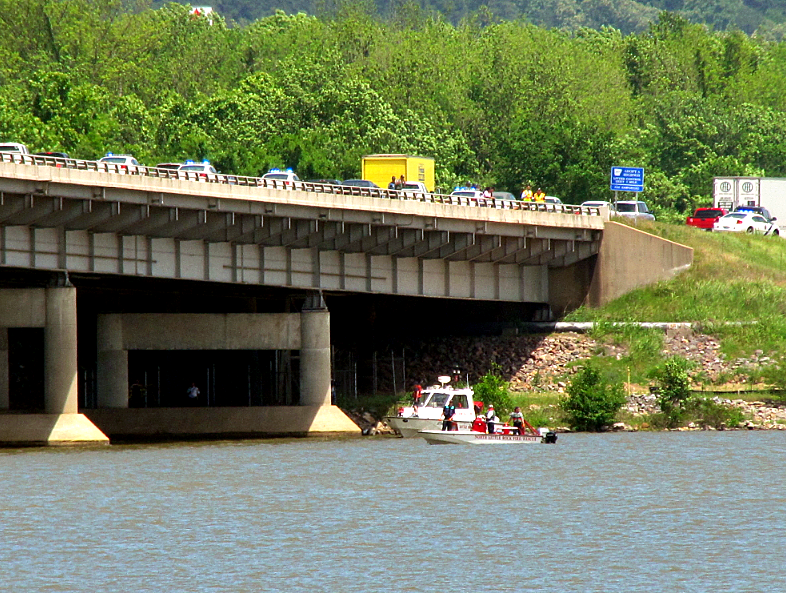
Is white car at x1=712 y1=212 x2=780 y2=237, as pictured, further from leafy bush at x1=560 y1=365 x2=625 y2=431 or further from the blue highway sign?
leafy bush at x1=560 y1=365 x2=625 y2=431

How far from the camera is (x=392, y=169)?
87.9 metres

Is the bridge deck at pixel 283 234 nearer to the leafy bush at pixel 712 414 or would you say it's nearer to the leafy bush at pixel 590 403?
the leafy bush at pixel 590 403

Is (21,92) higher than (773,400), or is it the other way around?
(21,92)

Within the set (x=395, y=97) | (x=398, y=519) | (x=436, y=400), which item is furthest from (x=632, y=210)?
(x=398, y=519)

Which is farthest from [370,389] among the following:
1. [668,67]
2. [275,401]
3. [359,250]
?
[668,67]

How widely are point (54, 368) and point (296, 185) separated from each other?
12653 mm

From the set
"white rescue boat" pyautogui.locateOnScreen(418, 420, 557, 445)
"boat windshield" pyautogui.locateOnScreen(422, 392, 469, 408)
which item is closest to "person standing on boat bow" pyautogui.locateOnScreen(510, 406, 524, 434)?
"white rescue boat" pyautogui.locateOnScreen(418, 420, 557, 445)

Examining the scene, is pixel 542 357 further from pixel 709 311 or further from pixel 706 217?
pixel 706 217

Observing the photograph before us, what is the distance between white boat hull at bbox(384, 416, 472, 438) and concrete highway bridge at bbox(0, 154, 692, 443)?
496cm

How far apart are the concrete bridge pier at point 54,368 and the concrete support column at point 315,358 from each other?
9.85 m

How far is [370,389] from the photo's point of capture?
252 ft

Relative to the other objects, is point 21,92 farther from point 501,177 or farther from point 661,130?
point 661,130

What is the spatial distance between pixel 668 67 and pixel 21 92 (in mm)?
75950

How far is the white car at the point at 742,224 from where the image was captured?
90812mm
